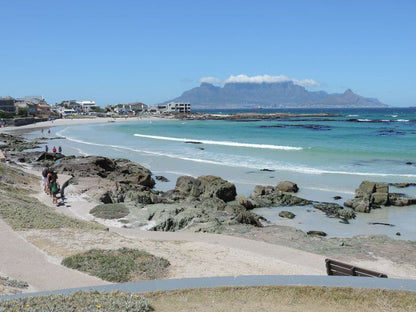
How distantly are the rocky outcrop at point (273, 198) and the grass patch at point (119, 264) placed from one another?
10.1 metres

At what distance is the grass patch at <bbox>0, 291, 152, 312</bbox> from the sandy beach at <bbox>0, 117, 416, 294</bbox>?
6.19ft

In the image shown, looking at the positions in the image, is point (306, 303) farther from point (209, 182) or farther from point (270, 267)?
point (209, 182)

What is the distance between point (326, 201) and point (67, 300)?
15557 mm

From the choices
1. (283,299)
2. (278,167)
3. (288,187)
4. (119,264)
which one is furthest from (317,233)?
(278,167)

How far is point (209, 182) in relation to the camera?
2103cm

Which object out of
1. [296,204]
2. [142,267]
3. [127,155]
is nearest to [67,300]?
[142,267]

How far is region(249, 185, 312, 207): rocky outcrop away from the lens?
1881 cm

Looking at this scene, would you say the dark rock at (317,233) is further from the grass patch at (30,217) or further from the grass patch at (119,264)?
the grass patch at (30,217)

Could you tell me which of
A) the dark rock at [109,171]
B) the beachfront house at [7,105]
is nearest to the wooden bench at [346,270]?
the dark rock at [109,171]

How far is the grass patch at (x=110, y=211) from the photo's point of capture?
49.0ft

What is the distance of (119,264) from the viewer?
871 cm

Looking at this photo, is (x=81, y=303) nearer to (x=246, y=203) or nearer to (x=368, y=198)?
(x=246, y=203)

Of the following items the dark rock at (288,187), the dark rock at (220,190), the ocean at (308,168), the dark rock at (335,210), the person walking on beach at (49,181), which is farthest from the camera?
the dark rock at (288,187)

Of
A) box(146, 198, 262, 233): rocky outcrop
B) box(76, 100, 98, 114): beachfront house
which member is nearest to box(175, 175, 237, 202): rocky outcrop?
box(146, 198, 262, 233): rocky outcrop
